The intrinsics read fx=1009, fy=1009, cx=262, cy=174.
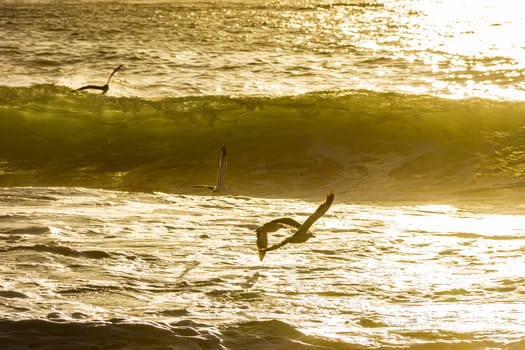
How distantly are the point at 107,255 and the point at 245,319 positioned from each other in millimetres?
2020

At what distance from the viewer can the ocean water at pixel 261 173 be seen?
6594 mm

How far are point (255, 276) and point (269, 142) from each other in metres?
9.11

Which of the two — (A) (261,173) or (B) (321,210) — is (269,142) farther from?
(B) (321,210)

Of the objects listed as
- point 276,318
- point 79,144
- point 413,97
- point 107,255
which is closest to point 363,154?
point 413,97

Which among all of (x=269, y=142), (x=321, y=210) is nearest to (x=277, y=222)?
(x=321, y=210)

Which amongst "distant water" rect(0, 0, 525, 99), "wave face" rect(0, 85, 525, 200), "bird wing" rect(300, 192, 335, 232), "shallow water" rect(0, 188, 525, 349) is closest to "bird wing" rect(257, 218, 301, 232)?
"bird wing" rect(300, 192, 335, 232)

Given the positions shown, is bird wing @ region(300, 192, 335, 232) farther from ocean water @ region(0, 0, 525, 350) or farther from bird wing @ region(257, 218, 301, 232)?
ocean water @ region(0, 0, 525, 350)

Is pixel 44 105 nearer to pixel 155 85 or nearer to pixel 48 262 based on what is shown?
pixel 155 85

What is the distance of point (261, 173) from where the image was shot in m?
15.1

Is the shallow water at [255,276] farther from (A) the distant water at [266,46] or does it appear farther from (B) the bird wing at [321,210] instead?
(A) the distant water at [266,46]

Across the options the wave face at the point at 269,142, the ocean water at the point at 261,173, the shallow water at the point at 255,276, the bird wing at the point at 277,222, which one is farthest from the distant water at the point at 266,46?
the bird wing at the point at 277,222

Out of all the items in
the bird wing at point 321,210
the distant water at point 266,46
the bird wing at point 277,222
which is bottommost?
the bird wing at point 277,222

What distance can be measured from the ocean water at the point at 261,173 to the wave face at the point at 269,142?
0.05 m

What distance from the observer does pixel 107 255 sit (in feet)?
26.7
